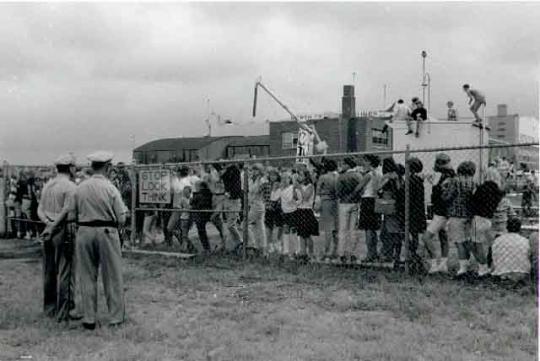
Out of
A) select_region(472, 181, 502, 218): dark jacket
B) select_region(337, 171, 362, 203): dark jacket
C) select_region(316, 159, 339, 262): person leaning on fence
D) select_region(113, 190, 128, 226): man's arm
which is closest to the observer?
select_region(113, 190, 128, 226): man's arm

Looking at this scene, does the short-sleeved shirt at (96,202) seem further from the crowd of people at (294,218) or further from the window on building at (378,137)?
→ the window on building at (378,137)

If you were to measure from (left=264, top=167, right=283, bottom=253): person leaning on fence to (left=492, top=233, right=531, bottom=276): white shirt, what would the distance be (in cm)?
450

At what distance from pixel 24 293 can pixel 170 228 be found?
4.45 metres

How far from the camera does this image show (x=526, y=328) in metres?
6.18

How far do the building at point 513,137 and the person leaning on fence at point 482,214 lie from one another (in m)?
1.40

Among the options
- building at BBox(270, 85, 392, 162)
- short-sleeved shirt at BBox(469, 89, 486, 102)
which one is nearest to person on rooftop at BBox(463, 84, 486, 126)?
short-sleeved shirt at BBox(469, 89, 486, 102)

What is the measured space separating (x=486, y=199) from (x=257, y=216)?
14.6 ft

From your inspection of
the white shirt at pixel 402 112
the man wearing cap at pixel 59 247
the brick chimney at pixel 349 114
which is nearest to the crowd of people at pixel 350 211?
the man wearing cap at pixel 59 247

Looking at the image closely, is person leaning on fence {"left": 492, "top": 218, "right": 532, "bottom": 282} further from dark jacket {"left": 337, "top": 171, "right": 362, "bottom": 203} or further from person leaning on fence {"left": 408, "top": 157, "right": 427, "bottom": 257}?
dark jacket {"left": 337, "top": 171, "right": 362, "bottom": 203}

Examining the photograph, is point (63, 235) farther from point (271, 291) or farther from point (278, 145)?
point (278, 145)

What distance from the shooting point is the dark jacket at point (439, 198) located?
8.94 metres

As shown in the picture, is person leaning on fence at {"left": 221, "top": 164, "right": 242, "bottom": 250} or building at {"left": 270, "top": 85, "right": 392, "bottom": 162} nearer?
person leaning on fence at {"left": 221, "top": 164, "right": 242, "bottom": 250}

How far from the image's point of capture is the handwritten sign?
12391mm

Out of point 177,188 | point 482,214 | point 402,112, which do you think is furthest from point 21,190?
Answer: point 482,214
